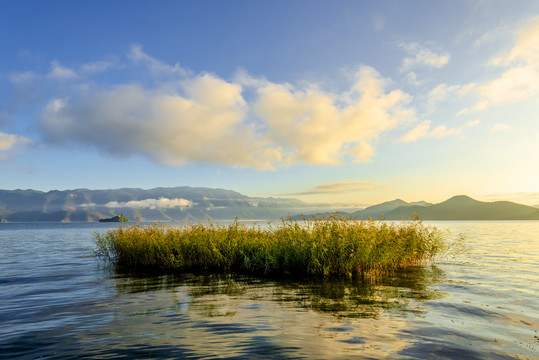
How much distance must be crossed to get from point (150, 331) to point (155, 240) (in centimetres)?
1576

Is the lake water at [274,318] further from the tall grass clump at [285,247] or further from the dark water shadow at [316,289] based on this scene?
the tall grass clump at [285,247]

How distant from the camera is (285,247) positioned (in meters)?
19.8

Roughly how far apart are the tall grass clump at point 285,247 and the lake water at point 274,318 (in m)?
1.37

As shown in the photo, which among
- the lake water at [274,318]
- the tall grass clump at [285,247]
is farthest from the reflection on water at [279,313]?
the tall grass clump at [285,247]

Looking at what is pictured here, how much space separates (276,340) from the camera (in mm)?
8773

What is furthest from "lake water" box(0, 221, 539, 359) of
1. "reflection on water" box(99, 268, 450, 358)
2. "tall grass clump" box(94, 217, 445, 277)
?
"tall grass clump" box(94, 217, 445, 277)

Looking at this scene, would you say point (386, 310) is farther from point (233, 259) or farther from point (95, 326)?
point (233, 259)

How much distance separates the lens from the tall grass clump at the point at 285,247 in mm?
18156

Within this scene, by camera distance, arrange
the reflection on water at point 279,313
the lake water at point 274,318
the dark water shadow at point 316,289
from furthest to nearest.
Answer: the dark water shadow at point 316,289, the reflection on water at point 279,313, the lake water at point 274,318

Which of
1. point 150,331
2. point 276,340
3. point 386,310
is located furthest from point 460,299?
point 150,331

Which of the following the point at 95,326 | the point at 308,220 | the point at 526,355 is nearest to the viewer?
the point at 526,355

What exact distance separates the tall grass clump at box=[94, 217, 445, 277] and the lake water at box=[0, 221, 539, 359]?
137 cm

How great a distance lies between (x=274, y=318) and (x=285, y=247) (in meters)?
9.00

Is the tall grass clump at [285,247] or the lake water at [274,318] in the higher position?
the tall grass clump at [285,247]
